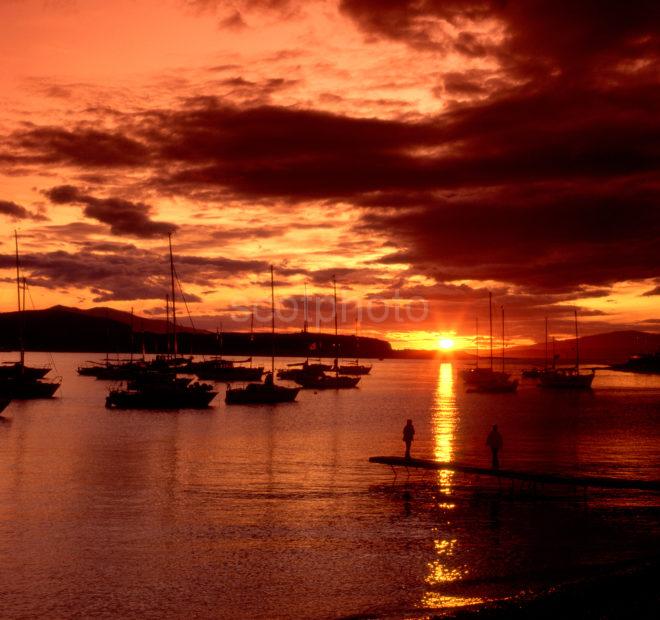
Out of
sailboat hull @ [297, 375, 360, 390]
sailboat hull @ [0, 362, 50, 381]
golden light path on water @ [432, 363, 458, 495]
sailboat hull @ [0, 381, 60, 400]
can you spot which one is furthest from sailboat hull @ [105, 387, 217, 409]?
sailboat hull @ [297, 375, 360, 390]

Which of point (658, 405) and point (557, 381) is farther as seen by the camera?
point (557, 381)

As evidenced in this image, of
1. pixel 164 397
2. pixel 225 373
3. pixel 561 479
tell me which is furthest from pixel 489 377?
pixel 561 479

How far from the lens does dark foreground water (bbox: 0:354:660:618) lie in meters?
23.7

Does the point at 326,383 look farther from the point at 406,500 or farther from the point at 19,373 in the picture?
the point at 406,500

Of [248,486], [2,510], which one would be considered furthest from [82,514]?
[248,486]

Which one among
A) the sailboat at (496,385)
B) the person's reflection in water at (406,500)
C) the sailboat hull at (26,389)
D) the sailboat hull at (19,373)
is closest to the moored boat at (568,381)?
the sailboat at (496,385)

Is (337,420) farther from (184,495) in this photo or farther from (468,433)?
(184,495)

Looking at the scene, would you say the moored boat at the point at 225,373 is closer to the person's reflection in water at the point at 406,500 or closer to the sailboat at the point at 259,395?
the sailboat at the point at 259,395

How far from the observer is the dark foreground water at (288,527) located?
23.7m

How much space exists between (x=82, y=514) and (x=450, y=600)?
1775 cm

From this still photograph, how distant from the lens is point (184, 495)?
38906mm

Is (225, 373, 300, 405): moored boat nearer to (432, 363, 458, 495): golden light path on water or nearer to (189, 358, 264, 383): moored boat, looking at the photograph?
(432, 363, 458, 495): golden light path on water

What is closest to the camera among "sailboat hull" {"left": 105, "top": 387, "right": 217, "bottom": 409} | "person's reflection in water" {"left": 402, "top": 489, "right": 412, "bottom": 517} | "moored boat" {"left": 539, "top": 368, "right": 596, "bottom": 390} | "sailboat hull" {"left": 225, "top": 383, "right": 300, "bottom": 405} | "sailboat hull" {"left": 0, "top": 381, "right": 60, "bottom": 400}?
"person's reflection in water" {"left": 402, "top": 489, "right": 412, "bottom": 517}

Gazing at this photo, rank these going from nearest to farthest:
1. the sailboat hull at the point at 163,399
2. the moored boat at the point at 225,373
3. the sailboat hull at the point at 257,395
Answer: the sailboat hull at the point at 163,399
the sailboat hull at the point at 257,395
the moored boat at the point at 225,373
